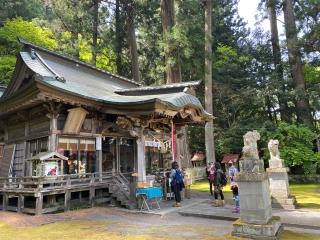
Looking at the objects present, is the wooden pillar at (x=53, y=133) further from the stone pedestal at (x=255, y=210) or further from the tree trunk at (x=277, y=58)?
the tree trunk at (x=277, y=58)

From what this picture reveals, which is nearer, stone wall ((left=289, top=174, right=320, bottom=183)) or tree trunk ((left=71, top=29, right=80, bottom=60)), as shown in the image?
stone wall ((left=289, top=174, right=320, bottom=183))

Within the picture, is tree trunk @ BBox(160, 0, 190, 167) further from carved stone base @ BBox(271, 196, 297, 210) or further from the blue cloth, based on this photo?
carved stone base @ BBox(271, 196, 297, 210)

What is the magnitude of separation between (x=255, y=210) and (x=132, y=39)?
23.0 m

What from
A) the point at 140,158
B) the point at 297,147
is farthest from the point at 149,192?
the point at 297,147

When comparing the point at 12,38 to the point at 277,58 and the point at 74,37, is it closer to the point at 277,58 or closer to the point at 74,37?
the point at 74,37

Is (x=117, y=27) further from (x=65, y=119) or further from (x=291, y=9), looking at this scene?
(x=65, y=119)

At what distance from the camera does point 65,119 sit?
12.6 meters

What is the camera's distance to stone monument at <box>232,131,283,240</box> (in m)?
6.69

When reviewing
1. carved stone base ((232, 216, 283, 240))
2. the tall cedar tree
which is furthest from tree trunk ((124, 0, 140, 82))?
carved stone base ((232, 216, 283, 240))

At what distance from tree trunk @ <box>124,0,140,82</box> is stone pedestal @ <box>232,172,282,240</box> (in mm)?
20778

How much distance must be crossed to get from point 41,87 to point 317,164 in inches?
758

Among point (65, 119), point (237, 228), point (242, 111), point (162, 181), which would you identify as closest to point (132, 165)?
point (162, 181)

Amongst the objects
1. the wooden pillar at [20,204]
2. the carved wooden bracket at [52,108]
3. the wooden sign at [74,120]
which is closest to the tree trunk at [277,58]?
the wooden sign at [74,120]

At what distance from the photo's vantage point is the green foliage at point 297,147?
20292 mm
